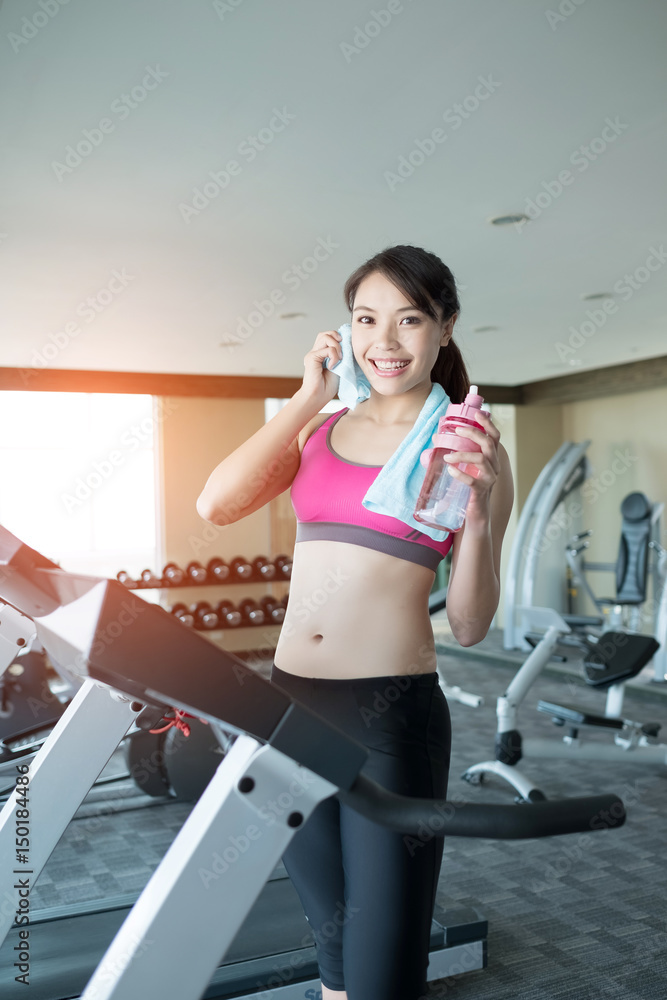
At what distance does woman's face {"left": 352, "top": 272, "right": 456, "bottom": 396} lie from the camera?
1.20 m

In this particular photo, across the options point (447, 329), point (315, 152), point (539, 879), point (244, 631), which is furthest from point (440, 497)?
point (244, 631)

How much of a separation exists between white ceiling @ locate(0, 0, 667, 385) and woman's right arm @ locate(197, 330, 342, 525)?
1074mm

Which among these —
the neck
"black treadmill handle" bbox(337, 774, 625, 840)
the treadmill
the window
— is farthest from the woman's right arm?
the window

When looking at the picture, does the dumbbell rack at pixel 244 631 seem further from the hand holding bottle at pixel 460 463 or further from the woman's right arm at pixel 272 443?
the hand holding bottle at pixel 460 463

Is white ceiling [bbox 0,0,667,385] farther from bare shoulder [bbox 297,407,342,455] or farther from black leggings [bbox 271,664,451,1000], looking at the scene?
black leggings [bbox 271,664,451,1000]

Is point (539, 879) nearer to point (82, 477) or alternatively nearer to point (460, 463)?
point (460, 463)

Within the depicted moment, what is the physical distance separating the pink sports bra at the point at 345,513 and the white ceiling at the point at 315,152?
1198 mm

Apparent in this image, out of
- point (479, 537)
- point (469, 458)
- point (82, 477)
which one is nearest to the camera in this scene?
point (469, 458)

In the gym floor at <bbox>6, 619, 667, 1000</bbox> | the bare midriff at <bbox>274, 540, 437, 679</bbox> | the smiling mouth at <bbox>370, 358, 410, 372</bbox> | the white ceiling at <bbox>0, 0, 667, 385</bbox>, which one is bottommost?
the gym floor at <bbox>6, 619, 667, 1000</bbox>

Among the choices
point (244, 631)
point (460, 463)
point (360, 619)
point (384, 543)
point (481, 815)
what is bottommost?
point (244, 631)

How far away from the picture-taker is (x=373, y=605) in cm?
117

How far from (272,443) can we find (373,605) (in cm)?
28

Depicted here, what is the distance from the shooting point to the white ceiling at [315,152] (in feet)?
6.24

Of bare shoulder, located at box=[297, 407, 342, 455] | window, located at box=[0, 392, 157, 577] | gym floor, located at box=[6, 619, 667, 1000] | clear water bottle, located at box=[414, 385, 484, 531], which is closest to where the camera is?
clear water bottle, located at box=[414, 385, 484, 531]
